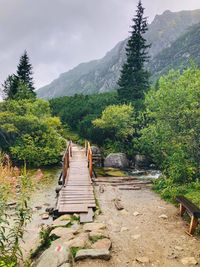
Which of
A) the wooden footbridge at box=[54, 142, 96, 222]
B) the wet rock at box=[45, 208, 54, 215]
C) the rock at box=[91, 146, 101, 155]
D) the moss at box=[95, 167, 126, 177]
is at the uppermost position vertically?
the rock at box=[91, 146, 101, 155]

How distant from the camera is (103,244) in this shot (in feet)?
22.9

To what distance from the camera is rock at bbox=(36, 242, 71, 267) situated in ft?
20.0

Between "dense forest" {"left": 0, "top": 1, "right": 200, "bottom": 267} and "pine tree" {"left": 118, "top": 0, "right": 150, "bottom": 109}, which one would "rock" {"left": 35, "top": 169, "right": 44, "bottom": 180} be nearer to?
"dense forest" {"left": 0, "top": 1, "right": 200, "bottom": 267}

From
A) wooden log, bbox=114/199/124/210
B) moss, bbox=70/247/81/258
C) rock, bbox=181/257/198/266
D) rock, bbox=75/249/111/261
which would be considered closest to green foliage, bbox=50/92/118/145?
wooden log, bbox=114/199/124/210

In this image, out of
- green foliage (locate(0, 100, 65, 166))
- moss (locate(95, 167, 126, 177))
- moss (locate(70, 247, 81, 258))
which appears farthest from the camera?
green foliage (locate(0, 100, 65, 166))

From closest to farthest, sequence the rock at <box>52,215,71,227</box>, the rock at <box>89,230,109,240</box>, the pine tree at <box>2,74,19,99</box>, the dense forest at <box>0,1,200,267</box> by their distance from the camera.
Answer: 1. the rock at <box>89,230,109,240</box>
2. the rock at <box>52,215,71,227</box>
3. the dense forest at <box>0,1,200,267</box>
4. the pine tree at <box>2,74,19,99</box>

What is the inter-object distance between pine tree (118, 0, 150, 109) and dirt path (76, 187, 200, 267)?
22084mm

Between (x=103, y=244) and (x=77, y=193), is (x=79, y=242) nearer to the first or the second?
(x=103, y=244)

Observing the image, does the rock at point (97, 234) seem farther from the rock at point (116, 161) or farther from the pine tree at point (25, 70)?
the pine tree at point (25, 70)

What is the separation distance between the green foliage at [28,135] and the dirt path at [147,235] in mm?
11029

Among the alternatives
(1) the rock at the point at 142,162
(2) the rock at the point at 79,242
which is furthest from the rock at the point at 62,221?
(1) the rock at the point at 142,162

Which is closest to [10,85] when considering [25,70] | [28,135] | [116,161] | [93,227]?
[25,70]

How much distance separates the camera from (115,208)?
1064 centimetres

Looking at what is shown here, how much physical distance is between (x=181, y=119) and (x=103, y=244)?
7.16m
